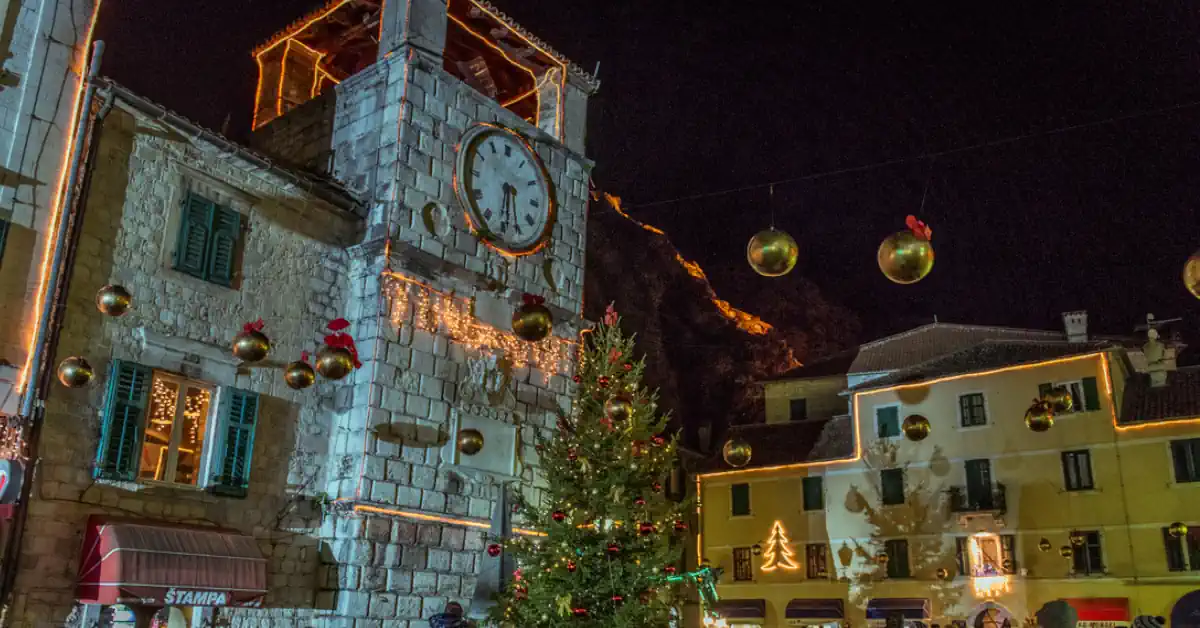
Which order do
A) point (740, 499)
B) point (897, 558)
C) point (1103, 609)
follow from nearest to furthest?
point (1103, 609)
point (897, 558)
point (740, 499)

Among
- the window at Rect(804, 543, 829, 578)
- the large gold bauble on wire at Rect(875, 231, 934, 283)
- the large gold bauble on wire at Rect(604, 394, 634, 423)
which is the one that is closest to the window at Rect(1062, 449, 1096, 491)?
the window at Rect(804, 543, 829, 578)

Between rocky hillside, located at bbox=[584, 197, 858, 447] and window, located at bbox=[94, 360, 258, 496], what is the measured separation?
3775 centimetres

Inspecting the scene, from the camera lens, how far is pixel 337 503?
13.9 m

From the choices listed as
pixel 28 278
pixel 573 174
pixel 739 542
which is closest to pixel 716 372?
pixel 739 542

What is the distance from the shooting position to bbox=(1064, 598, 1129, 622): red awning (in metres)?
27.1

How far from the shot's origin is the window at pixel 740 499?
36.0 meters

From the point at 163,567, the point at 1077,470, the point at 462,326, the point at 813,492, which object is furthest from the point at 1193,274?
the point at 813,492

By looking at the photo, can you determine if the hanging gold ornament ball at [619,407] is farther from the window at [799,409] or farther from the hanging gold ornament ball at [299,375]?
the window at [799,409]

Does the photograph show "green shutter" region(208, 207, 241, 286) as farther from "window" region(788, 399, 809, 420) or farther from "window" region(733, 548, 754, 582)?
"window" region(788, 399, 809, 420)

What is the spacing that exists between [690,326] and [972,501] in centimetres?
2853

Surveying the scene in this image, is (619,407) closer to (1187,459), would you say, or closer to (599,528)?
(599,528)

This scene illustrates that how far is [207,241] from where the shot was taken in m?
13.4

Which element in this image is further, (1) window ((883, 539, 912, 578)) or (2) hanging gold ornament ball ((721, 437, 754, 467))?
(1) window ((883, 539, 912, 578))

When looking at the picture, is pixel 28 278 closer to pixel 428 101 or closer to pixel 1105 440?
pixel 428 101
